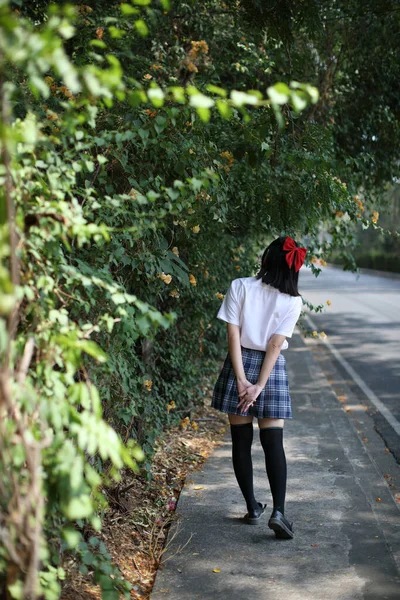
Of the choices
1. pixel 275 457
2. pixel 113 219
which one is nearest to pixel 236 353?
pixel 275 457

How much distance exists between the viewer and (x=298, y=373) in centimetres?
993

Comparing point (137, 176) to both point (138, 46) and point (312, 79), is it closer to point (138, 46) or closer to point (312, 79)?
point (138, 46)

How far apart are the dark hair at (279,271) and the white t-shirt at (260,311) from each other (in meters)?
0.04

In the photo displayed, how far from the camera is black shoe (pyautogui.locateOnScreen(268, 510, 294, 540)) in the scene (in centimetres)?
387

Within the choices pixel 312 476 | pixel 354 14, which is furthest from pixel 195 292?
pixel 354 14

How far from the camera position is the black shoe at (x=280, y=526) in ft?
12.7

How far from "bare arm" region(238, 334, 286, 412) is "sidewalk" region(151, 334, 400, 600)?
2.54 feet

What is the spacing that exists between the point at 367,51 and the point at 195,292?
424 centimetres

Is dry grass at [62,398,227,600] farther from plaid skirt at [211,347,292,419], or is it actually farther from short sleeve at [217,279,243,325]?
short sleeve at [217,279,243,325]

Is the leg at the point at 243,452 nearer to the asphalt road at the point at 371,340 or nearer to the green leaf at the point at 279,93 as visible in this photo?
the green leaf at the point at 279,93

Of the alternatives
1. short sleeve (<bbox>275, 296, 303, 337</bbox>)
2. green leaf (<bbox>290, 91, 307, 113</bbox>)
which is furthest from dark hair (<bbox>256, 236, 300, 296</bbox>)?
green leaf (<bbox>290, 91, 307, 113</bbox>)

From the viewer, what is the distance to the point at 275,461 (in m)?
4.06

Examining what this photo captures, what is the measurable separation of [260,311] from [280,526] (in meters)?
1.21

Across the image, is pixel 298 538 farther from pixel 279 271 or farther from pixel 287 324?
pixel 279 271
